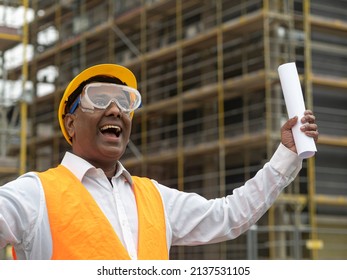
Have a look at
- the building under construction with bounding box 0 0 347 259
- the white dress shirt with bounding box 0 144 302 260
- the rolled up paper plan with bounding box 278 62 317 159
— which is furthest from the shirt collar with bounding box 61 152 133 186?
the building under construction with bounding box 0 0 347 259

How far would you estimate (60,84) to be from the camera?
21.9 meters

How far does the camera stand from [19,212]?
2.03 m

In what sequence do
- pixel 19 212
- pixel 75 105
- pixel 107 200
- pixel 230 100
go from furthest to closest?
pixel 230 100 → pixel 75 105 → pixel 107 200 → pixel 19 212

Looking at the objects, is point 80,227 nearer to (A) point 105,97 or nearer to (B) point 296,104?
(A) point 105,97

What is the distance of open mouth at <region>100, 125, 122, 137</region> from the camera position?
7.34ft

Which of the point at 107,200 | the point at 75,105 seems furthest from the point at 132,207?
the point at 75,105

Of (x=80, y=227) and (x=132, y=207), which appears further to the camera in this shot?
(x=132, y=207)

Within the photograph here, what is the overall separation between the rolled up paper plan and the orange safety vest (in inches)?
18.1

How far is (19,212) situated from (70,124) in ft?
1.28

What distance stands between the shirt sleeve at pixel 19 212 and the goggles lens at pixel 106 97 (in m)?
0.28

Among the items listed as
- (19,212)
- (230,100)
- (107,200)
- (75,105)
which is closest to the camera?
(19,212)

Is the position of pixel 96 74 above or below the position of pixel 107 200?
above
